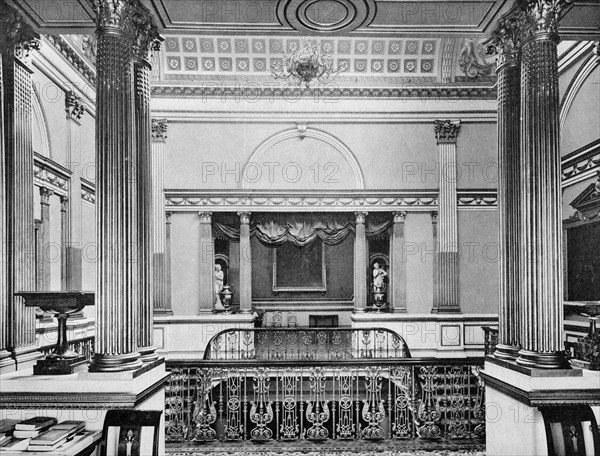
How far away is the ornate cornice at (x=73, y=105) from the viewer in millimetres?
9867

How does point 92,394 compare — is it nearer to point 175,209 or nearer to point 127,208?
point 127,208

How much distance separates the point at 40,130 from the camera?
8750 mm

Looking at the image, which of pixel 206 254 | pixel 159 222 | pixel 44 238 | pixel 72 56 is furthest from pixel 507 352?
pixel 159 222

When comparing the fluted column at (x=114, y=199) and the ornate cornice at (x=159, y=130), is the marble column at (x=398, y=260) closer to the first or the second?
the ornate cornice at (x=159, y=130)

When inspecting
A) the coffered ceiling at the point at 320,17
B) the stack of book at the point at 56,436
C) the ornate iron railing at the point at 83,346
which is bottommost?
the ornate iron railing at the point at 83,346

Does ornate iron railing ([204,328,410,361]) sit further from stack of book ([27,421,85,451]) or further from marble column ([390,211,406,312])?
stack of book ([27,421,85,451])

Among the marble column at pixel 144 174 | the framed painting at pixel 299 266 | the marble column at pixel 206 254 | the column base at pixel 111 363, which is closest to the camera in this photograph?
the column base at pixel 111 363

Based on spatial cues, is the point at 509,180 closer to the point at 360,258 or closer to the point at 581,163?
the point at 581,163

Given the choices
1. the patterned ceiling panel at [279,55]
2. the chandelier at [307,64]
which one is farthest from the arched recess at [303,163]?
the patterned ceiling panel at [279,55]

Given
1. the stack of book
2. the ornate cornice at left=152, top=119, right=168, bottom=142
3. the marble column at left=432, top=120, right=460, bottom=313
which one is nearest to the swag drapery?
the marble column at left=432, top=120, right=460, bottom=313

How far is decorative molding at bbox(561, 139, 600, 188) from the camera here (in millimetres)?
8789

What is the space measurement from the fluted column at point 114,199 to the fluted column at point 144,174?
34 cm

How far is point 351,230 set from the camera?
13125 mm

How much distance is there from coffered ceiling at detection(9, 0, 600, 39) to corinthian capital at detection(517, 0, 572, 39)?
30cm
